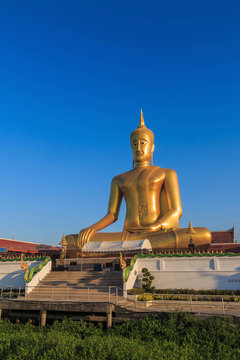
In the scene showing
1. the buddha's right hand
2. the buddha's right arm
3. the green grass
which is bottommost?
the green grass

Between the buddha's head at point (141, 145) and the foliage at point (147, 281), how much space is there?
40.8 ft

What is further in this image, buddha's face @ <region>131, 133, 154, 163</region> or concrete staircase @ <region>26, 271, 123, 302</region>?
buddha's face @ <region>131, 133, 154, 163</region>

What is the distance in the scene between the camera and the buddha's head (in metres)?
28.3

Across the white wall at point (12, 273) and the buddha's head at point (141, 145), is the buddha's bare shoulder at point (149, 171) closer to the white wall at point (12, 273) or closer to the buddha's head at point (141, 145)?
the buddha's head at point (141, 145)

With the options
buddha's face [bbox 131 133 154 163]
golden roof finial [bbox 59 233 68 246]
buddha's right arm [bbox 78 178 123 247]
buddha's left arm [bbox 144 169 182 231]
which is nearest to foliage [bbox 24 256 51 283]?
golden roof finial [bbox 59 233 68 246]

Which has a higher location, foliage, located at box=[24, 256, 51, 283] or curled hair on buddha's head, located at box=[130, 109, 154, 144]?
curled hair on buddha's head, located at box=[130, 109, 154, 144]

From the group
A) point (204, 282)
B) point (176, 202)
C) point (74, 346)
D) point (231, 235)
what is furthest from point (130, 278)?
point (231, 235)

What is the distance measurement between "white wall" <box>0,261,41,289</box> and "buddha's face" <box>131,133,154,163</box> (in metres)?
12.5

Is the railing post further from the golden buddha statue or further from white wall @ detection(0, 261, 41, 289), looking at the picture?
the golden buddha statue

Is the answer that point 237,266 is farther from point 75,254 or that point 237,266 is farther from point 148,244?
point 75,254

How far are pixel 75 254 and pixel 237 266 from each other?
12.0 metres

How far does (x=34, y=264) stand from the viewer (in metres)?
20.5

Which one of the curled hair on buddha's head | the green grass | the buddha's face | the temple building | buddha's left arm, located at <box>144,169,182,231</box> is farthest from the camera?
the temple building

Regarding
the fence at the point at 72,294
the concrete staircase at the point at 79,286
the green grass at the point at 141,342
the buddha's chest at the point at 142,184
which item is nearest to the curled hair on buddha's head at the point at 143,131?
the buddha's chest at the point at 142,184
